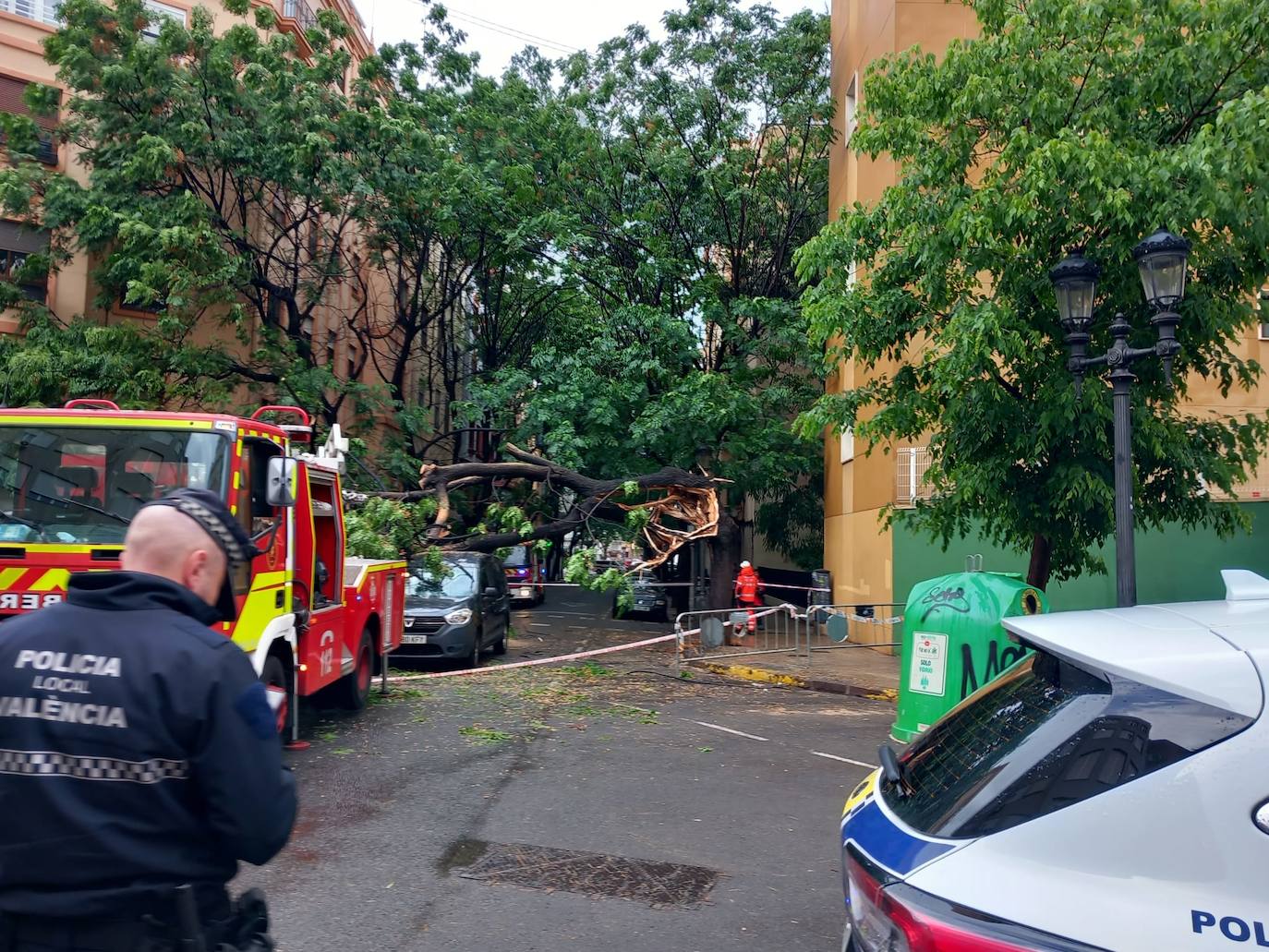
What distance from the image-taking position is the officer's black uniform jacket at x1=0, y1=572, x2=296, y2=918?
7.06 feet

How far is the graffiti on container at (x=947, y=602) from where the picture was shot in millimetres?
5172

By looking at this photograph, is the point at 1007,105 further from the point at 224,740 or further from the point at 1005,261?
the point at 224,740

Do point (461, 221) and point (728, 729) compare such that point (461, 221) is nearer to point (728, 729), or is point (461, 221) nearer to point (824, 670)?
point (824, 670)

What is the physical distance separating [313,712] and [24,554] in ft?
14.1

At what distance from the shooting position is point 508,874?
574 centimetres

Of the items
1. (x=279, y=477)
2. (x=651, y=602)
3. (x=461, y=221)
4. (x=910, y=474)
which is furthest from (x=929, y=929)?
(x=651, y=602)

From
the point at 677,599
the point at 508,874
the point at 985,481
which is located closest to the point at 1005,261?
the point at 985,481

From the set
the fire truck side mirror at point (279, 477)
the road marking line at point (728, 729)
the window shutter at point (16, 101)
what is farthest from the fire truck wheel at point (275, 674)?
the window shutter at point (16, 101)

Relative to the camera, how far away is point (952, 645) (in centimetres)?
517

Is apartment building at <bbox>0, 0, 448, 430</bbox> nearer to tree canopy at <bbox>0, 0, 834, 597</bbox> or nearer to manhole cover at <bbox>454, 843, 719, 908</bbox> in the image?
tree canopy at <bbox>0, 0, 834, 597</bbox>

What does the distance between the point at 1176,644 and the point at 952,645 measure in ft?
9.29

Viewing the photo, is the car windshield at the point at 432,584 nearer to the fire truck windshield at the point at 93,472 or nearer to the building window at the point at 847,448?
the fire truck windshield at the point at 93,472

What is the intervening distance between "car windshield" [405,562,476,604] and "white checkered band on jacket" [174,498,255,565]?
1246 cm

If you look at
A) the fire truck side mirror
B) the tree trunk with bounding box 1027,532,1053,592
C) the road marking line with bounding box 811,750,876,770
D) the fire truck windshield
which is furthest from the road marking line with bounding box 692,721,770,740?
the fire truck windshield
